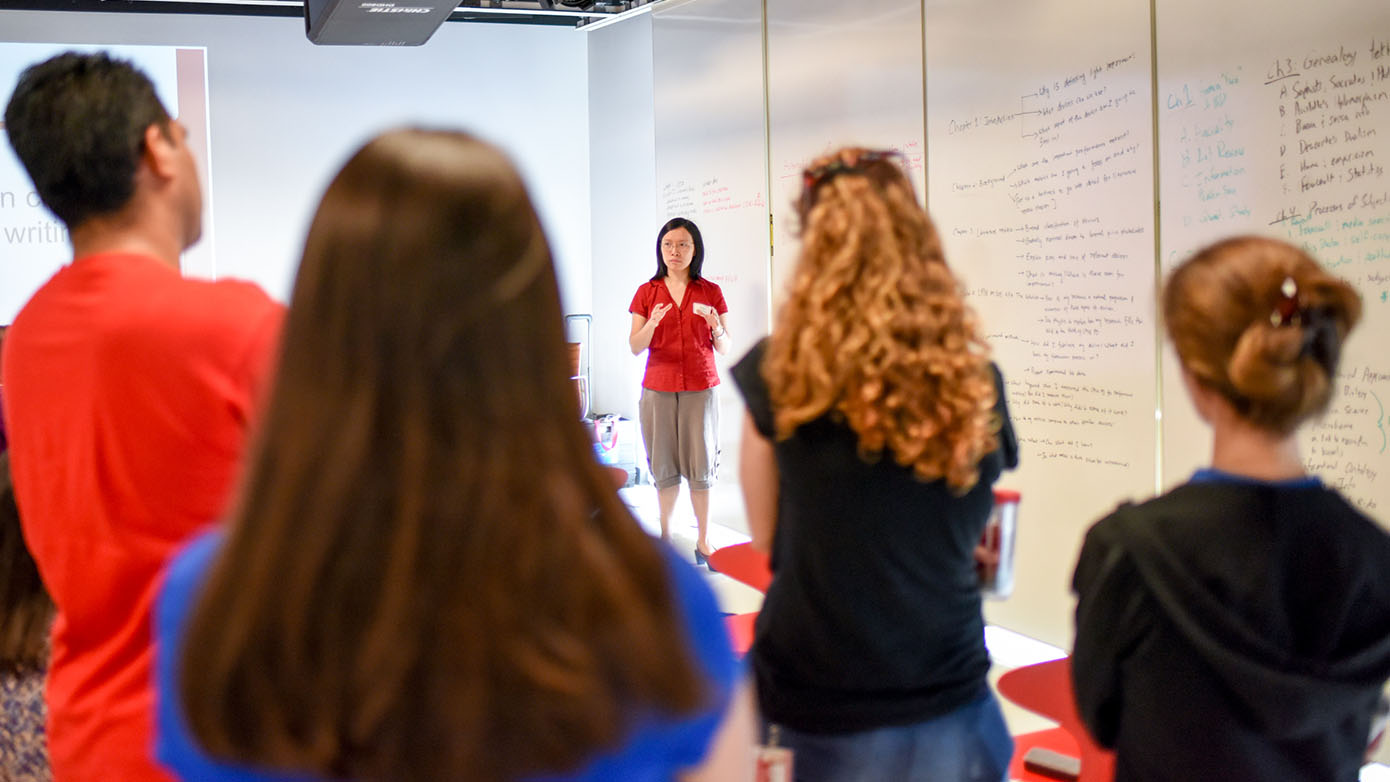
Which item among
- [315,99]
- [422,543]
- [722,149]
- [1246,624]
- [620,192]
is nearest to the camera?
[422,543]

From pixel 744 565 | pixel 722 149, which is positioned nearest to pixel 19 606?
pixel 744 565

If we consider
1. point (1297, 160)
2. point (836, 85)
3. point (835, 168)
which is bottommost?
point (835, 168)

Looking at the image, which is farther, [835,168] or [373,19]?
[373,19]

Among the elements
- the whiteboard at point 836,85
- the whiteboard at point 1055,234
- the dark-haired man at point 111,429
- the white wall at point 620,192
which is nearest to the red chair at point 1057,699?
the dark-haired man at point 111,429

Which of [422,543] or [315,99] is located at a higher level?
[315,99]

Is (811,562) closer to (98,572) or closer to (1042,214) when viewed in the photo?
(98,572)

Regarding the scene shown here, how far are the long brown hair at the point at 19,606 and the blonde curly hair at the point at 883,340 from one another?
3.57ft

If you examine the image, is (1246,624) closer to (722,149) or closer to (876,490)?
(876,490)

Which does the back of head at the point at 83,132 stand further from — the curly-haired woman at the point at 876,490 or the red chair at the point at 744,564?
the red chair at the point at 744,564

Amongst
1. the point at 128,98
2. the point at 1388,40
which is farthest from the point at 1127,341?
the point at 128,98

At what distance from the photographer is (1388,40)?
9.20 feet

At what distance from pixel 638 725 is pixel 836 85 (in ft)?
14.8

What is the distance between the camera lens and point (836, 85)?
193 inches

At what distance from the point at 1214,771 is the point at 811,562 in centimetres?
50
